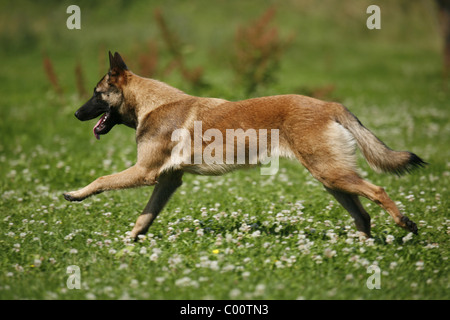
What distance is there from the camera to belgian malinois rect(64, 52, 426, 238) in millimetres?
4480

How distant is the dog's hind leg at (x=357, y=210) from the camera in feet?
15.8

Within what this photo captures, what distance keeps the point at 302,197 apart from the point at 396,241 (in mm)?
1816

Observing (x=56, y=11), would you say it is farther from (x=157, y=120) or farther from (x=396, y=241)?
(x=396, y=241)

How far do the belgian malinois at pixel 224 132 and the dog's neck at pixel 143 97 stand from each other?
0.04 ft

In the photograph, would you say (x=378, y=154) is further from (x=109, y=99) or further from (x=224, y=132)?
(x=109, y=99)

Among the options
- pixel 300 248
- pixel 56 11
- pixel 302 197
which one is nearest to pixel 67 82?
pixel 56 11

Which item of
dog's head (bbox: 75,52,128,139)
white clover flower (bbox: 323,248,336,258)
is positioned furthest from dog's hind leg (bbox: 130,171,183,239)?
white clover flower (bbox: 323,248,336,258)

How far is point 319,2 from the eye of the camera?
32.5 metres

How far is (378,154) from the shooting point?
4.55m

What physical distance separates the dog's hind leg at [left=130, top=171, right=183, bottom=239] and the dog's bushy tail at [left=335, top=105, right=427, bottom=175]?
6.01 ft

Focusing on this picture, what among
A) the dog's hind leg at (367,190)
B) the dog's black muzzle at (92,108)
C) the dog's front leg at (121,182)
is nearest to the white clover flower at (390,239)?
the dog's hind leg at (367,190)
